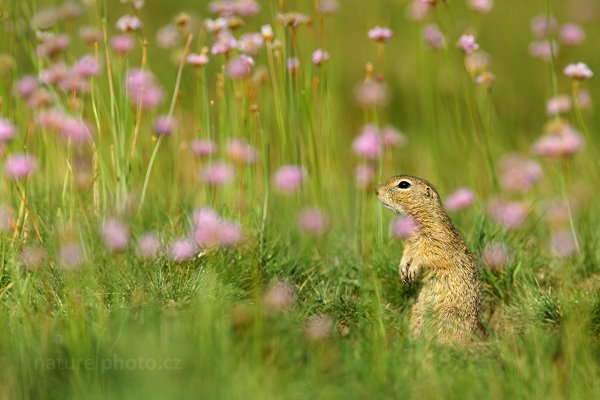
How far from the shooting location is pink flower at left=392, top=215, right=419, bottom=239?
4.65 meters

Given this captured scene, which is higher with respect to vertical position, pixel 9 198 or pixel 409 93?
pixel 9 198

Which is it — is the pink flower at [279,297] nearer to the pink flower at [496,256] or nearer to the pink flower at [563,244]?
the pink flower at [496,256]

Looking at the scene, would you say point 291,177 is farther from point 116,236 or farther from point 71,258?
point 71,258

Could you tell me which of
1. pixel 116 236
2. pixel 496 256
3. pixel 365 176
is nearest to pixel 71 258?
pixel 116 236

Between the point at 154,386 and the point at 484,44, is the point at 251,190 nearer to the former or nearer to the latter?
the point at 154,386

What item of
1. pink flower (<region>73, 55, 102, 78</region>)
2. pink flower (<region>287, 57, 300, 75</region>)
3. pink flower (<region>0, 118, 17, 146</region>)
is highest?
pink flower (<region>73, 55, 102, 78</region>)

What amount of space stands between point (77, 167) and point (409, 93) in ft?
15.3

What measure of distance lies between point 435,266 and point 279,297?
2.83ft

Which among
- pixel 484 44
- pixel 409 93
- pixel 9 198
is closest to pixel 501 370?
pixel 9 198

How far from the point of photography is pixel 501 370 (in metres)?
3.49

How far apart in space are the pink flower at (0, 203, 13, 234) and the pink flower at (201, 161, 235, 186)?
3.11ft

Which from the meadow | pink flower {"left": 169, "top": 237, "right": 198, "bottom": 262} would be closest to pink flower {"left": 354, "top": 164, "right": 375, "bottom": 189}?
the meadow

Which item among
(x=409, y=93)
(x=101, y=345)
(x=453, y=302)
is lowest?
(x=409, y=93)

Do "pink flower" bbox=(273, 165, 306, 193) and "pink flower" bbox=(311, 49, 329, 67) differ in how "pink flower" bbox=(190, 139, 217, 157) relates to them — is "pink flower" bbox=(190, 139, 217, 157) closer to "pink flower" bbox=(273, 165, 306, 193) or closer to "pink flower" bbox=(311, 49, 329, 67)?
"pink flower" bbox=(273, 165, 306, 193)
